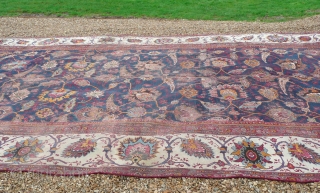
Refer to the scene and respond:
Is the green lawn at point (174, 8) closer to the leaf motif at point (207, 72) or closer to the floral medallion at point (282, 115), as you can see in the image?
the leaf motif at point (207, 72)

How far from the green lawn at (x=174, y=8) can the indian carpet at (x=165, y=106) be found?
1.83 meters

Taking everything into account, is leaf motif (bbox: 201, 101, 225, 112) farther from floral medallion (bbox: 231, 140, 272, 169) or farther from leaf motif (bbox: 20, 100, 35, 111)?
leaf motif (bbox: 20, 100, 35, 111)

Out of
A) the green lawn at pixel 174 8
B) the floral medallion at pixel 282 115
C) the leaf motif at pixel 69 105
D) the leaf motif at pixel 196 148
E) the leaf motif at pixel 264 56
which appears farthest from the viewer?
the green lawn at pixel 174 8

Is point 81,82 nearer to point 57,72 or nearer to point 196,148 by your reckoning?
point 57,72

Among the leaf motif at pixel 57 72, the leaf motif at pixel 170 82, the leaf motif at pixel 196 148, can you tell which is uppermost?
the leaf motif at pixel 170 82

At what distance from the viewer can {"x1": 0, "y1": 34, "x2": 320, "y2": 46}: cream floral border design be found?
6.70 metres

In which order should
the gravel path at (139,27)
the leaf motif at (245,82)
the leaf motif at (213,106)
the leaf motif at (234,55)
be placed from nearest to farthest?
the leaf motif at (213,106)
the leaf motif at (245,82)
the leaf motif at (234,55)
the gravel path at (139,27)

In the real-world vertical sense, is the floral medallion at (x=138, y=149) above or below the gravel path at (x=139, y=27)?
below

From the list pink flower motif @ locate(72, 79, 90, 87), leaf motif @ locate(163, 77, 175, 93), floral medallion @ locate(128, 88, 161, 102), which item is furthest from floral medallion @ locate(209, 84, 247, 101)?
pink flower motif @ locate(72, 79, 90, 87)

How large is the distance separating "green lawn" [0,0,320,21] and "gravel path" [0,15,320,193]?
523 millimetres

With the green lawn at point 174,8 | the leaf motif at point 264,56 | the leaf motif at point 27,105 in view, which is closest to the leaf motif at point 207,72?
the leaf motif at point 264,56

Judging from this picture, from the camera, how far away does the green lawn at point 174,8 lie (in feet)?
28.0

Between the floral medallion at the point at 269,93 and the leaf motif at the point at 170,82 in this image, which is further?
the leaf motif at the point at 170,82

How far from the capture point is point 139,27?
7797 mm
